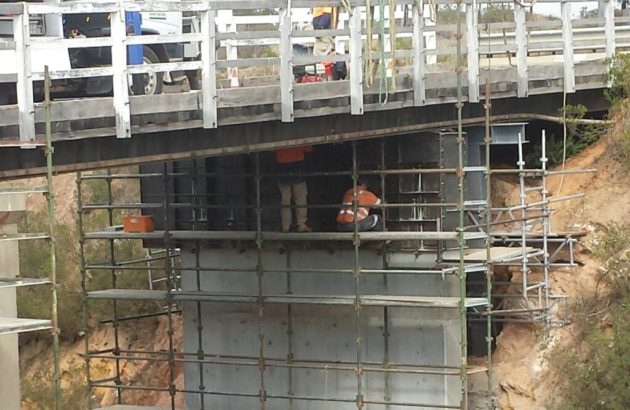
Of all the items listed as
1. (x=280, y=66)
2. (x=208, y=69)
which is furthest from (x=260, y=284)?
(x=208, y=69)

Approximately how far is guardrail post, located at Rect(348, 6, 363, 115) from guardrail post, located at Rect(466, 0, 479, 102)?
2.24 meters

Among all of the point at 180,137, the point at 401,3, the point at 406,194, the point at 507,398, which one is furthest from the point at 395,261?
the point at 180,137

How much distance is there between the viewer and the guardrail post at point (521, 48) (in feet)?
64.1

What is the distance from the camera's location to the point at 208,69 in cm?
1525

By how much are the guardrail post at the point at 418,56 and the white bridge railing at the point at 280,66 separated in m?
0.01

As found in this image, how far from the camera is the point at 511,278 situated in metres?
20.8

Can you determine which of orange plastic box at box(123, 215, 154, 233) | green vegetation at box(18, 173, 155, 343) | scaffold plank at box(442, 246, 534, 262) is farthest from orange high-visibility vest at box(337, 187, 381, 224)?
green vegetation at box(18, 173, 155, 343)

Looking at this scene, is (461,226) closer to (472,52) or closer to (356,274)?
(356,274)

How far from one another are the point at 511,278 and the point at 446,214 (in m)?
1.68

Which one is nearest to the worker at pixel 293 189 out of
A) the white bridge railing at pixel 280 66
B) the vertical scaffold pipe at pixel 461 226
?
the white bridge railing at pixel 280 66

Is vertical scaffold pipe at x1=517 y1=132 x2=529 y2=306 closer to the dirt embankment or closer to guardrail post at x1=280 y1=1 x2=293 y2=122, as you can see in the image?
the dirt embankment

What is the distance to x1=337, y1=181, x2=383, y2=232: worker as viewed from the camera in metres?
19.5

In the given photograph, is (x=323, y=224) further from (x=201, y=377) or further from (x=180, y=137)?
(x=180, y=137)

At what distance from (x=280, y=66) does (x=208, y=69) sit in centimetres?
117
